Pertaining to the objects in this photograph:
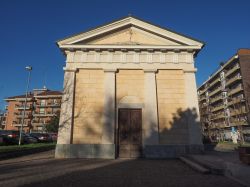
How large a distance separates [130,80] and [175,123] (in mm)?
4491

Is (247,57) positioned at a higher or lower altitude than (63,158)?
higher

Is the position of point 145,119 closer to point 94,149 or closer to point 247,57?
point 94,149

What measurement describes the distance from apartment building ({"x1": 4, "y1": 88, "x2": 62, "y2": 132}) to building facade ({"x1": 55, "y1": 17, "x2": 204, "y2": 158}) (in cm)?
7113

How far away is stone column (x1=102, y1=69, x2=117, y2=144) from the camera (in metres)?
15.0

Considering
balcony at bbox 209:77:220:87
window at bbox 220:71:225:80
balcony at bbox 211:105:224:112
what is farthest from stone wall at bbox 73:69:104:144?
balcony at bbox 209:77:220:87

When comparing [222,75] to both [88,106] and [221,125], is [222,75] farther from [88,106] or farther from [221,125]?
[88,106]

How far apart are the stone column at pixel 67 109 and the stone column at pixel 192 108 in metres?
8.24

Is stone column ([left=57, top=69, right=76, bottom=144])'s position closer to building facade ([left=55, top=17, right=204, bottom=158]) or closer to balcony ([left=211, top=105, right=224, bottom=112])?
building facade ([left=55, top=17, right=204, bottom=158])

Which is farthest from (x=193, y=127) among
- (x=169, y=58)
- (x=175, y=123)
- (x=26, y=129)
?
(x=26, y=129)

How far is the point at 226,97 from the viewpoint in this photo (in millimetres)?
69875

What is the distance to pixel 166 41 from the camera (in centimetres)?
1711

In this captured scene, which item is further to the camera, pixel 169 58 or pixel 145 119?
pixel 169 58

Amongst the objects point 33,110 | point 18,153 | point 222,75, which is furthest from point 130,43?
point 33,110

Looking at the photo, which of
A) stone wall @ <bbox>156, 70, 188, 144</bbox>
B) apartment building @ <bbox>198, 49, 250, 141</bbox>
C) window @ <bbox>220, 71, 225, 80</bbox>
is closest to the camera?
stone wall @ <bbox>156, 70, 188, 144</bbox>
